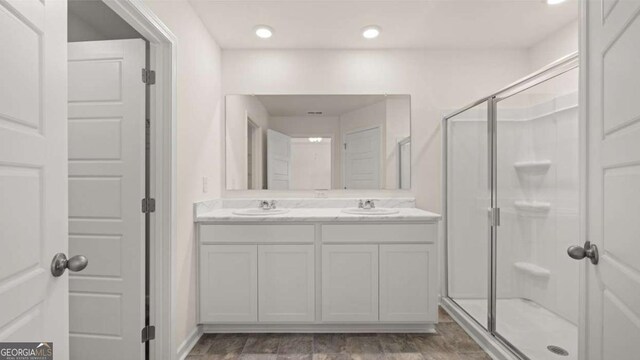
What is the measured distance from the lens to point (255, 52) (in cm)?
280

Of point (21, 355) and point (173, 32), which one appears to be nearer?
point (21, 355)

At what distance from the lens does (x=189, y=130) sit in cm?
206

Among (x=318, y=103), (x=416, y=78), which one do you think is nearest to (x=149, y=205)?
(x=318, y=103)

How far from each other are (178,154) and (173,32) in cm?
73

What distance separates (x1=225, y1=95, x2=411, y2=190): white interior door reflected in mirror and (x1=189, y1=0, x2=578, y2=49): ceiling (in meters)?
0.48

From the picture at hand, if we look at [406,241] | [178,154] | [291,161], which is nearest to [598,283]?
[406,241]

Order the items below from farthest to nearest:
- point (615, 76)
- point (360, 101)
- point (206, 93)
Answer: point (360, 101), point (206, 93), point (615, 76)

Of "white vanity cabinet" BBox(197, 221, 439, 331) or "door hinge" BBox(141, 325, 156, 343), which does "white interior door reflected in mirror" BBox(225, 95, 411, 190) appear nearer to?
"white vanity cabinet" BBox(197, 221, 439, 331)

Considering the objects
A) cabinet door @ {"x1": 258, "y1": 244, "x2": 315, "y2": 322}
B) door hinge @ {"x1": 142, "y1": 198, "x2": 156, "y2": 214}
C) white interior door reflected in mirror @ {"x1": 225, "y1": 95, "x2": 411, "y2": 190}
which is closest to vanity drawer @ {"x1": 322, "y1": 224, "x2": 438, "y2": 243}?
cabinet door @ {"x1": 258, "y1": 244, "x2": 315, "y2": 322}

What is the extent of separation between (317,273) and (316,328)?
0.41 metres

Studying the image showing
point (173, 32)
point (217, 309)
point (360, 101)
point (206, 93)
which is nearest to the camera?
point (173, 32)

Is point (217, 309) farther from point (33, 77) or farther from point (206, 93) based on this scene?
point (33, 77)

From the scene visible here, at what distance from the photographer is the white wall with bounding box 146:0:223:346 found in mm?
1904

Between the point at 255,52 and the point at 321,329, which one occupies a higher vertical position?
the point at 255,52
